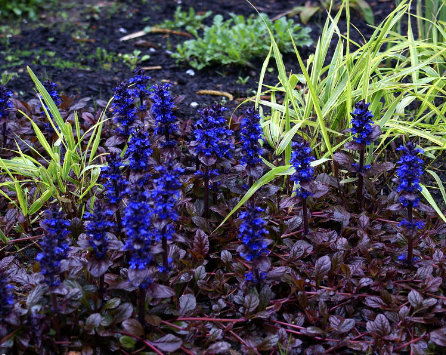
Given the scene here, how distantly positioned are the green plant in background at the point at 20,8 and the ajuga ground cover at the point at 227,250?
3591 mm

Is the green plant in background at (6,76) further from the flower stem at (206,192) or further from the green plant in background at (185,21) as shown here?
the flower stem at (206,192)

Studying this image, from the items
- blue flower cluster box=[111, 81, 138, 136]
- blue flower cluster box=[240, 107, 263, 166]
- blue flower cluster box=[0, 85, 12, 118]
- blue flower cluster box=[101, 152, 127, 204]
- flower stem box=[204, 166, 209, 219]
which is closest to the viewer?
blue flower cluster box=[101, 152, 127, 204]

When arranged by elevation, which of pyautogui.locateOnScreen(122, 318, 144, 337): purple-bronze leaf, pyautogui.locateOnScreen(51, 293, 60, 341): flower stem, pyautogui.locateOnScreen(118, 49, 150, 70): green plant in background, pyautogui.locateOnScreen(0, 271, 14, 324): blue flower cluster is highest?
pyautogui.locateOnScreen(118, 49, 150, 70): green plant in background

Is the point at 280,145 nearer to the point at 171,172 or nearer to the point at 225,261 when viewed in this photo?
the point at 225,261

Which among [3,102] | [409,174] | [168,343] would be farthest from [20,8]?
[409,174]

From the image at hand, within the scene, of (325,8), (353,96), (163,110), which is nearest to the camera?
(163,110)

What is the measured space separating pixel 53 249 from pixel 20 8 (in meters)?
5.62

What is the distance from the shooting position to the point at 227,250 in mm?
2895

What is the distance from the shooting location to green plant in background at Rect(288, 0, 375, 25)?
573 cm

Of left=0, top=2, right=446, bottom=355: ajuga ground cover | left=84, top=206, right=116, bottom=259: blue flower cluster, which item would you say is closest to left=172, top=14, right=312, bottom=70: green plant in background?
left=0, top=2, right=446, bottom=355: ajuga ground cover

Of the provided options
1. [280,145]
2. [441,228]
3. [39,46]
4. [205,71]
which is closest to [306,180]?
[280,145]

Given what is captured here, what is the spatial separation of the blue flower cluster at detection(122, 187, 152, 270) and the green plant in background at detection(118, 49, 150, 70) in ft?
10.9

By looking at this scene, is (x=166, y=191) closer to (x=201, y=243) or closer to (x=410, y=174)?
(x=201, y=243)

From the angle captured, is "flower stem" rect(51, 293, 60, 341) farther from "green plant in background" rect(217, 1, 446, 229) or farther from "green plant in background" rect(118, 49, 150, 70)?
"green plant in background" rect(118, 49, 150, 70)
